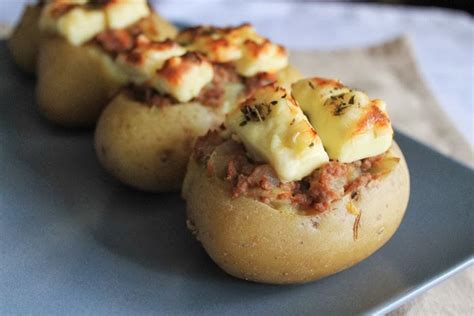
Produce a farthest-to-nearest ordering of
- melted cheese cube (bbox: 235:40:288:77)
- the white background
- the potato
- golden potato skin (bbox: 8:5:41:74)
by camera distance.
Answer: the white background → golden potato skin (bbox: 8:5:41:74) → the potato → melted cheese cube (bbox: 235:40:288:77)

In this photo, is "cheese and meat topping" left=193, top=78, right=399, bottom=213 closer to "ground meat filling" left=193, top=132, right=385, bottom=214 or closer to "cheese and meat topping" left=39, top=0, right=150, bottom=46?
"ground meat filling" left=193, top=132, right=385, bottom=214

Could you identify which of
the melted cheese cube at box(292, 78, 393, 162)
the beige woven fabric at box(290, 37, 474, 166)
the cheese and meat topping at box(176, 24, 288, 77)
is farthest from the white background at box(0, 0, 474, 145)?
the melted cheese cube at box(292, 78, 393, 162)

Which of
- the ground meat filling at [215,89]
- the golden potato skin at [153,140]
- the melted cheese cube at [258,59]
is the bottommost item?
the golden potato skin at [153,140]

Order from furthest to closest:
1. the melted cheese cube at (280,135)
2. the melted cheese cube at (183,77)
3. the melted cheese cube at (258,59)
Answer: the melted cheese cube at (258,59), the melted cheese cube at (183,77), the melted cheese cube at (280,135)

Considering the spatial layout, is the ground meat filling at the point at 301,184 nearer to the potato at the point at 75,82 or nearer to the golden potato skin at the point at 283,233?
the golden potato skin at the point at 283,233

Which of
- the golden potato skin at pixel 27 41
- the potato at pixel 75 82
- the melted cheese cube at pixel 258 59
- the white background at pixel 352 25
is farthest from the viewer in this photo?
the white background at pixel 352 25

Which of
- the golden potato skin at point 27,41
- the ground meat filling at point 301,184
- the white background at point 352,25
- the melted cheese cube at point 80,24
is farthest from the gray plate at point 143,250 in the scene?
the white background at point 352,25
